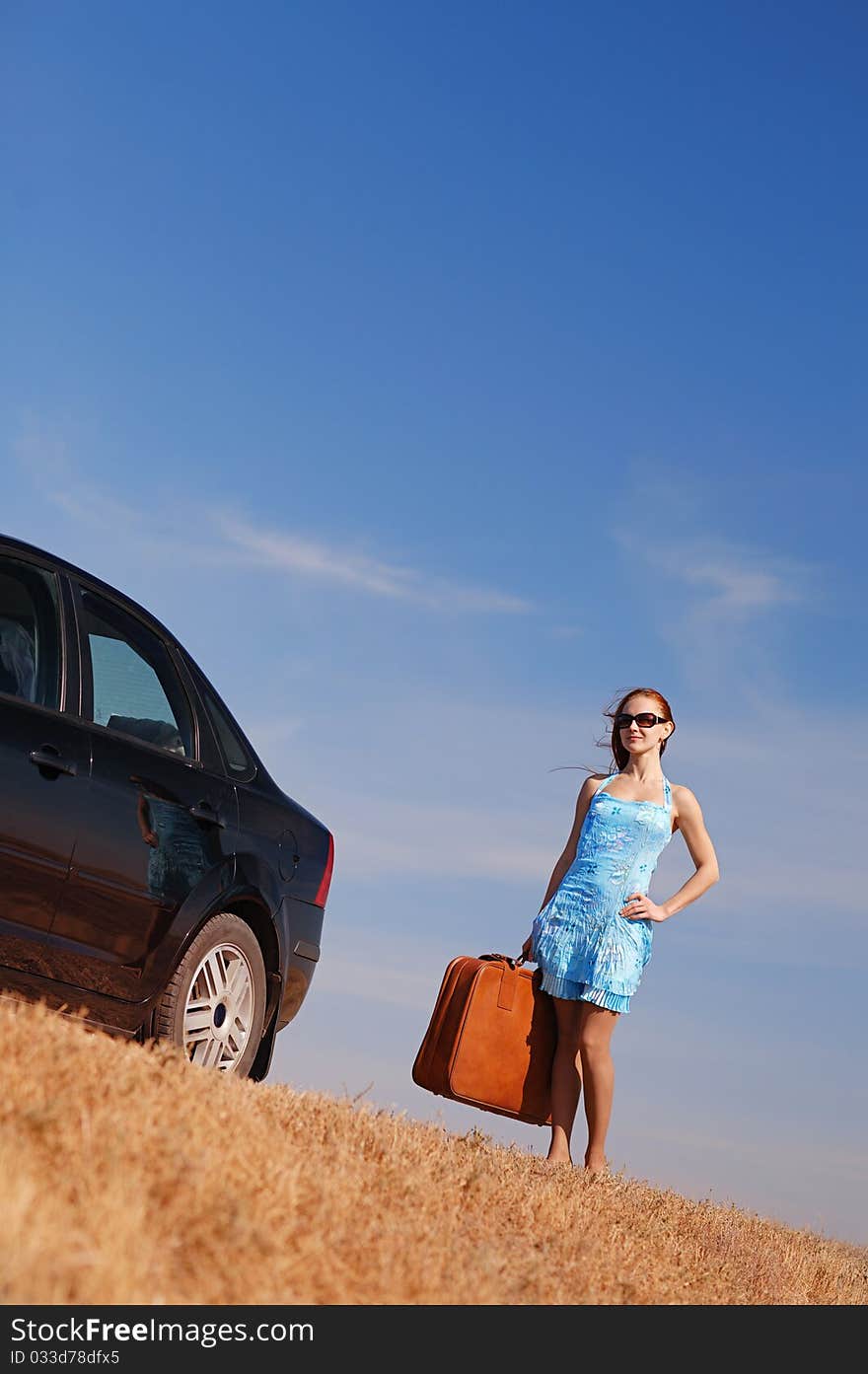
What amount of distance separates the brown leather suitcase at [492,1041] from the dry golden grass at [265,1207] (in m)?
0.59

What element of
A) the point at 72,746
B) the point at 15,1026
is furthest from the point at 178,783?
the point at 15,1026

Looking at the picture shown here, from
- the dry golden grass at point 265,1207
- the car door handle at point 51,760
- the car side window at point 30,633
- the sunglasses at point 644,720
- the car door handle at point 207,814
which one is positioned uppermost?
the sunglasses at point 644,720

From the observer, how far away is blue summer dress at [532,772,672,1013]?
7402 millimetres

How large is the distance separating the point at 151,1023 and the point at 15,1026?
114cm

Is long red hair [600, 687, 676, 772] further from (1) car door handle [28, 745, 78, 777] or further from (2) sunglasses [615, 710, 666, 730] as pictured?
(1) car door handle [28, 745, 78, 777]

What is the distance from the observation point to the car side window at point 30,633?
554 centimetres

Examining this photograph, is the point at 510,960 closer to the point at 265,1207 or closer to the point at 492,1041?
the point at 492,1041

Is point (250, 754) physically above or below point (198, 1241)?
above

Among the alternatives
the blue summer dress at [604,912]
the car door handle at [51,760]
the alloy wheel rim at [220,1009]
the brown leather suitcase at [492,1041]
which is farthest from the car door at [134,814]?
the blue summer dress at [604,912]

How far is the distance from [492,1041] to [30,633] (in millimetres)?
3191

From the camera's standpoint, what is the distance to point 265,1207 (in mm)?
4098

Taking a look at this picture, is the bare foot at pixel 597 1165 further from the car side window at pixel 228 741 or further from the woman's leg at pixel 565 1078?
the car side window at pixel 228 741
